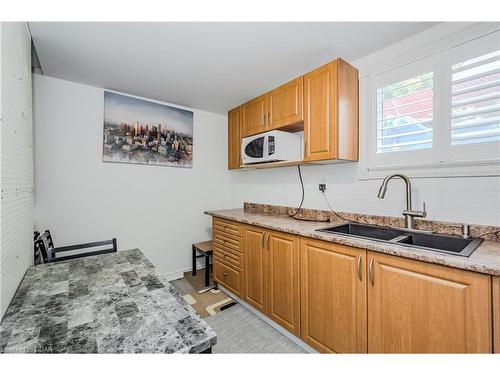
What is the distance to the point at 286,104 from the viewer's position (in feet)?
6.94

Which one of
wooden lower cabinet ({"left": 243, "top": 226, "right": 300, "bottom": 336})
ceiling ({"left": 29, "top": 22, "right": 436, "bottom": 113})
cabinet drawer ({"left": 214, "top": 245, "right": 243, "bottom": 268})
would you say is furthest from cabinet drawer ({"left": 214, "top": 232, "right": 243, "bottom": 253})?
ceiling ({"left": 29, "top": 22, "right": 436, "bottom": 113})

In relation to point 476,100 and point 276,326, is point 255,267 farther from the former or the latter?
point 476,100

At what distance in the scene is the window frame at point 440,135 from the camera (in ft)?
4.35

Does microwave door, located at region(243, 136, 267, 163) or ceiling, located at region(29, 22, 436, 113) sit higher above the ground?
Result: ceiling, located at region(29, 22, 436, 113)

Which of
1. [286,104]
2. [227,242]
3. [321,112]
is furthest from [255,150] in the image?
[227,242]

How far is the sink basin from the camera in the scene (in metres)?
1.18

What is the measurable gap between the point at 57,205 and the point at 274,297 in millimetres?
2237

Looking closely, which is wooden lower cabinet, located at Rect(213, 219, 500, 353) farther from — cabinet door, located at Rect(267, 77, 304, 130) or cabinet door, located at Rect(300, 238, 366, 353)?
cabinet door, located at Rect(267, 77, 304, 130)

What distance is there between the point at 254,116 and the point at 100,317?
7.21 ft

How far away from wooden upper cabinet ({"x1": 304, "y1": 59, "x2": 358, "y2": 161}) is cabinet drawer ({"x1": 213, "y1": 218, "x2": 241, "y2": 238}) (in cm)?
97

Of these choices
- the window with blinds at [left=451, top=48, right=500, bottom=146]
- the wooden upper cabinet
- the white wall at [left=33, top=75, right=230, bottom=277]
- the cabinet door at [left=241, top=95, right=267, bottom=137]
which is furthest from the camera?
the cabinet door at [left=241, top=95, right=267, bottom=137]

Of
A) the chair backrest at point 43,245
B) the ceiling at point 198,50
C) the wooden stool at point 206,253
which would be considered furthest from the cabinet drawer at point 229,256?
the ceiling at point 198,50

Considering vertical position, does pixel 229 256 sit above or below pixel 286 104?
below

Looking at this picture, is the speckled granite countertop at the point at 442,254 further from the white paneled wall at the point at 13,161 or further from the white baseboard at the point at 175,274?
the white baseboard at the point at 175,274
